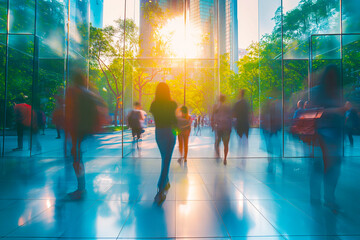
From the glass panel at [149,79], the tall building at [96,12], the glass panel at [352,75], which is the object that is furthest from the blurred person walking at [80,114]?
the glass panel at [352,75]

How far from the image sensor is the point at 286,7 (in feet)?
27.0

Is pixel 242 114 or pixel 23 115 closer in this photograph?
pixel 242 114

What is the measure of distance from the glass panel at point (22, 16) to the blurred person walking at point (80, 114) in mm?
7371

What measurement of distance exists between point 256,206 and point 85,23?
1000 cm

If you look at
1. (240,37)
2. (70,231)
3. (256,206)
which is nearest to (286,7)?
(240,37)

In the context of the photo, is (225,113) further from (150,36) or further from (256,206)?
(150,36)

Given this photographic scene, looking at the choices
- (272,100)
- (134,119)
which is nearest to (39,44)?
(134,119)

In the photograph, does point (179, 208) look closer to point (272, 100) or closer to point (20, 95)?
point (272, 100)

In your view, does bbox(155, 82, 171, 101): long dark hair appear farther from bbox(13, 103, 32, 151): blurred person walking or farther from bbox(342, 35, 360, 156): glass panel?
bbox(342, 35, 360, 156): glass panel

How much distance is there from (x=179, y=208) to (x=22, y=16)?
35.3ft

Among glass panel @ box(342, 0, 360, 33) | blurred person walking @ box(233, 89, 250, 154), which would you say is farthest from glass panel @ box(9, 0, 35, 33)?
glass panel @ box(342, 0, 360, 33)

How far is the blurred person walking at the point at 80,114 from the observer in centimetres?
365

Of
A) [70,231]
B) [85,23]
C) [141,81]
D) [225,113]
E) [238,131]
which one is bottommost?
[70,231]

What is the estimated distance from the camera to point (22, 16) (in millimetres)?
9195
